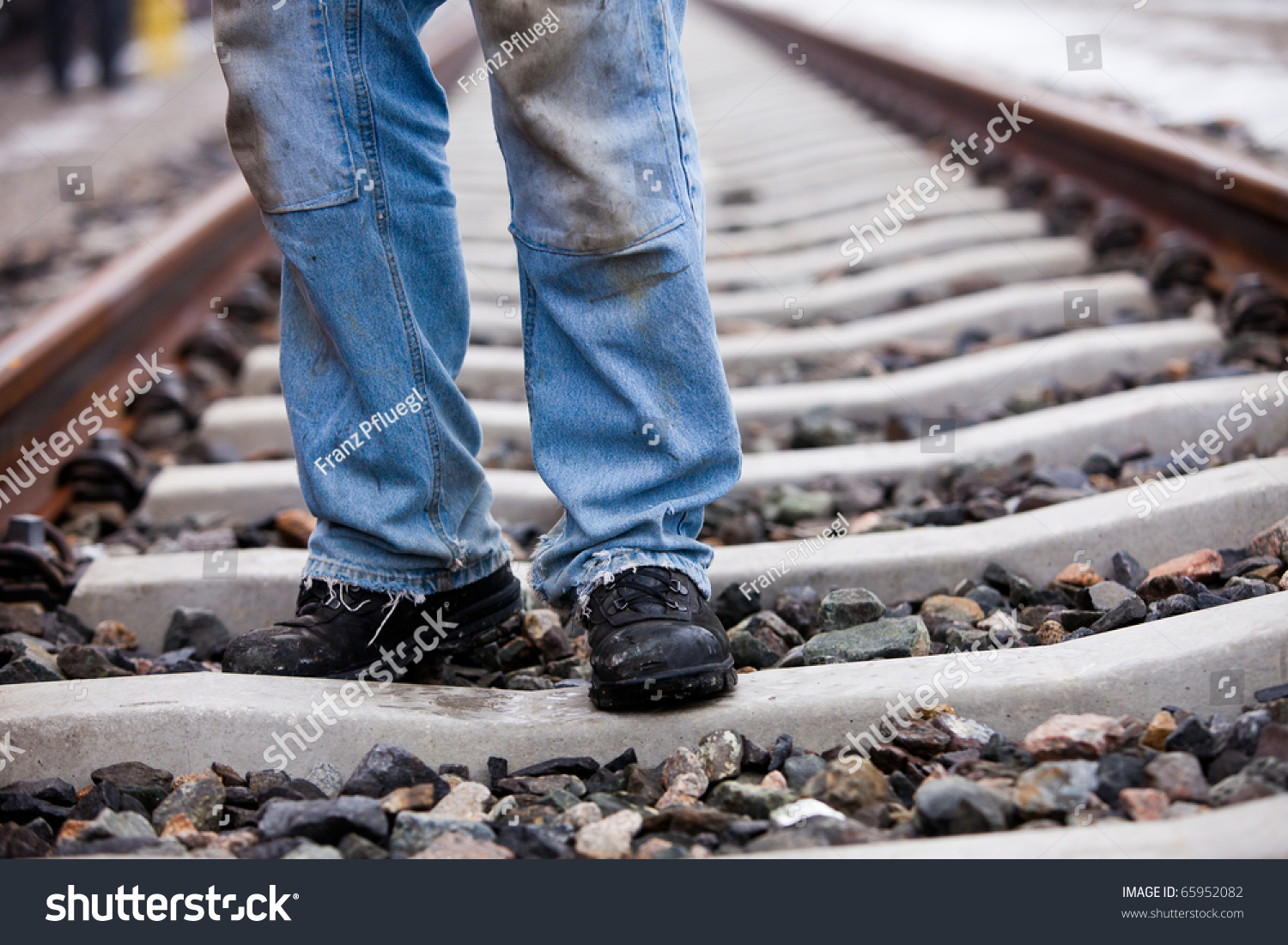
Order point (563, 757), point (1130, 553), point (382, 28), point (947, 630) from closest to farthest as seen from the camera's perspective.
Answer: point (563, 757)
point (382, 28)
point (947, 630)
point (1130, 553)

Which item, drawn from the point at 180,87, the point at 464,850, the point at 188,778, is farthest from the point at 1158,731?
the point at 180,87

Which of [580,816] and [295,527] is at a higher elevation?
[295,527]

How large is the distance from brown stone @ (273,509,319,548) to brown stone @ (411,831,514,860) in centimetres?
109

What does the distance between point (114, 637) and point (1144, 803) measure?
1.56m

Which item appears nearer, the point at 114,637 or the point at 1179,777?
the point at 1179,777

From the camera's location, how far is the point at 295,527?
7.29 ft

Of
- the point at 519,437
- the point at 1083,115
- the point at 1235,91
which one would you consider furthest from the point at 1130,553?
the point at 1235,91

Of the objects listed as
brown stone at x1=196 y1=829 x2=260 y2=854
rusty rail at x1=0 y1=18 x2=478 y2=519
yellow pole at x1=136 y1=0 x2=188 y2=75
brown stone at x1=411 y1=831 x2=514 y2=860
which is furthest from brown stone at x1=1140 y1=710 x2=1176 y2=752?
yellow pole at x1=136 y1=0 x2=188 y2=75

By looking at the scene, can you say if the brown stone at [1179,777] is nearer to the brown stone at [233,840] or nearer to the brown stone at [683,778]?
the brown stone at [683,778]

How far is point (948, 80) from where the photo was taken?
5.01 m

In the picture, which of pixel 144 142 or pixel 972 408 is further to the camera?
pixel 144 142

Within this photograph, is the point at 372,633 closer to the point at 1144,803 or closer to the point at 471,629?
the point at 471,629
